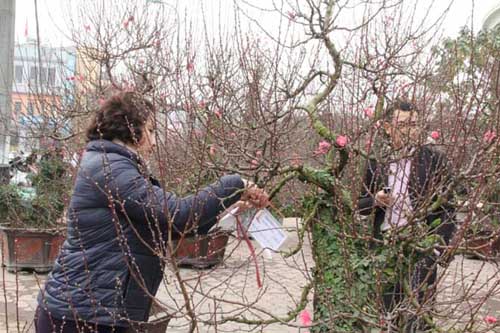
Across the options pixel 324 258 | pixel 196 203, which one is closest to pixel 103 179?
pixel 196 203

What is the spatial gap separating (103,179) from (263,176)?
1.04 metres

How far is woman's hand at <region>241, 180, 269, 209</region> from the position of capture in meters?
2.45

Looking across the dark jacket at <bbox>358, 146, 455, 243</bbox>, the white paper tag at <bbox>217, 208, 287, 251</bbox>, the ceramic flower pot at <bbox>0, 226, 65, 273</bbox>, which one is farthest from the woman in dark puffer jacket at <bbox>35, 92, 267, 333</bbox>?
the ceramic flower pot at <bbox>0, 226, 65, 273</bbox>

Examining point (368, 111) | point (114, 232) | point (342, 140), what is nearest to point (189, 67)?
point (368, 111)

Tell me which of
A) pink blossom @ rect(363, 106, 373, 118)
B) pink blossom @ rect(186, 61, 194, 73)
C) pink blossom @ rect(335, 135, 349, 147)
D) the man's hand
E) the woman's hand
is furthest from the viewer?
pink blossom @ rect(186, 61, 194, 73)

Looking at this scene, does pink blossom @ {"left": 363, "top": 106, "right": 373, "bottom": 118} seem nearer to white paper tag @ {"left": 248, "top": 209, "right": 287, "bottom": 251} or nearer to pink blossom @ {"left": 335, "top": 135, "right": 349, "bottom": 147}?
pink blossom @ {"left": 335, "top": 135, "right": 349, "bottom": 147}

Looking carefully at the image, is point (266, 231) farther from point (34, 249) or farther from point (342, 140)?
point (34, 249)

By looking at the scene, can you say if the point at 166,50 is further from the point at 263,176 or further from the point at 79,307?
the point at 79,307

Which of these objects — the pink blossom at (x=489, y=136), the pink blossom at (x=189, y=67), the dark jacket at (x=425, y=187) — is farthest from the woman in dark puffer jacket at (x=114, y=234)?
the pink blossom at (x=189, y=67)

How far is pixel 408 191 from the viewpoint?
2961 millimetres

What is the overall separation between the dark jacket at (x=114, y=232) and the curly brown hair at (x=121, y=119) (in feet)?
0.26

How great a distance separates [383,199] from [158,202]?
1003 mm

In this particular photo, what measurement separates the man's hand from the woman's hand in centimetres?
46

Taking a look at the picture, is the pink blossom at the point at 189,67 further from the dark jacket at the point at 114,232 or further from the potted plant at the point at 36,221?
the dark jacket at the point at 114,232
